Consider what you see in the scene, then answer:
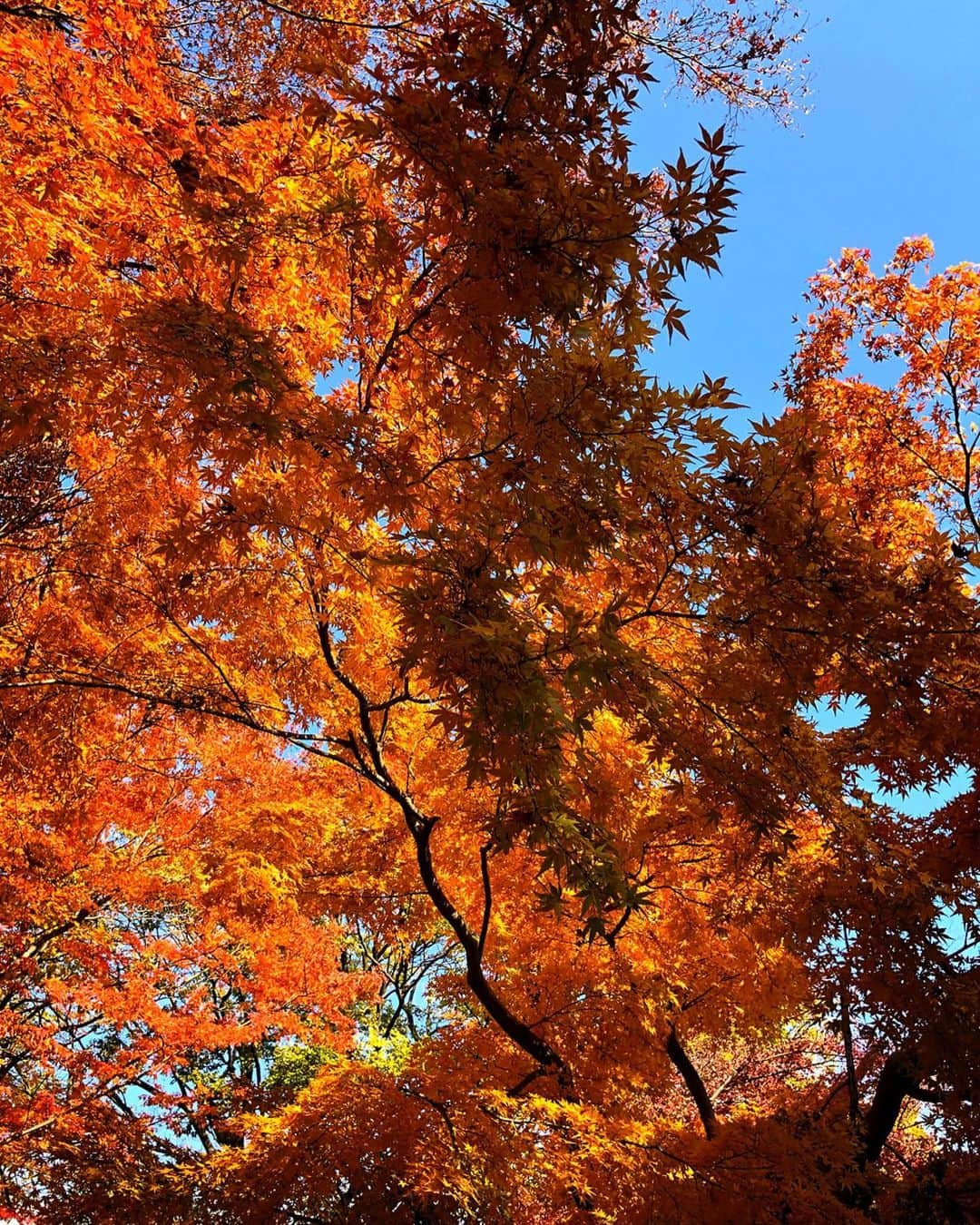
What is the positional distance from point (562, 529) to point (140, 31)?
126 inches

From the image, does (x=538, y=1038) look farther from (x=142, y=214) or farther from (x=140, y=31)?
(x=140, y=31)

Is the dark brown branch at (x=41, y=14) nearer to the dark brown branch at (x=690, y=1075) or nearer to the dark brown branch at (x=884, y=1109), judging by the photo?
the dark brown branch at (x=690, y=1075)

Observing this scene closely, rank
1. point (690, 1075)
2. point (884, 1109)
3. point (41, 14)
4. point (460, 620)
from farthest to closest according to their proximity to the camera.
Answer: point (690, 1075)
point (884, 1109)
point (41, 14)
point (460, 620)

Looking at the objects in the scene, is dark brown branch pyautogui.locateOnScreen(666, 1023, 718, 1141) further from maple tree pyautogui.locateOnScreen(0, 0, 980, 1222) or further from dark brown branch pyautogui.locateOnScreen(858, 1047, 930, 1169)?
dark brown branch pyautogui.locateOnScreen(858, 1047, 930, 1169)

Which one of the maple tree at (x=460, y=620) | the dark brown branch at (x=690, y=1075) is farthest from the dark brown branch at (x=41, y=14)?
the dark brown branch at (x=690, y=1075)

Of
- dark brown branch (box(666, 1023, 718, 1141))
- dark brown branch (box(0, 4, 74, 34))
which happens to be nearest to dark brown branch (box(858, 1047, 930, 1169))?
dark brown branch (box(666, 1023, 718, 1141))

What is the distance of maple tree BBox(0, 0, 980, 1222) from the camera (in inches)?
106

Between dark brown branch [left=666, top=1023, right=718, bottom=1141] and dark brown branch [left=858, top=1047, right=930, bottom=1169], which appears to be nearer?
dark brown branch [left=858, top=1047, right=930, bottom=1169]

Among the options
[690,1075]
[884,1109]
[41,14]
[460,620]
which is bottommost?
[884,1109]

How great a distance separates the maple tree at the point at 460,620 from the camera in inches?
106

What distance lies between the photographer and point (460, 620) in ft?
7.93

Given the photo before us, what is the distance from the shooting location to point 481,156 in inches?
100

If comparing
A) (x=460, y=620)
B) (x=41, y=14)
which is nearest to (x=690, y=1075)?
(x=460, y=620)

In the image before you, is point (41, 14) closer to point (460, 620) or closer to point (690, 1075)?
point (460, 620)
